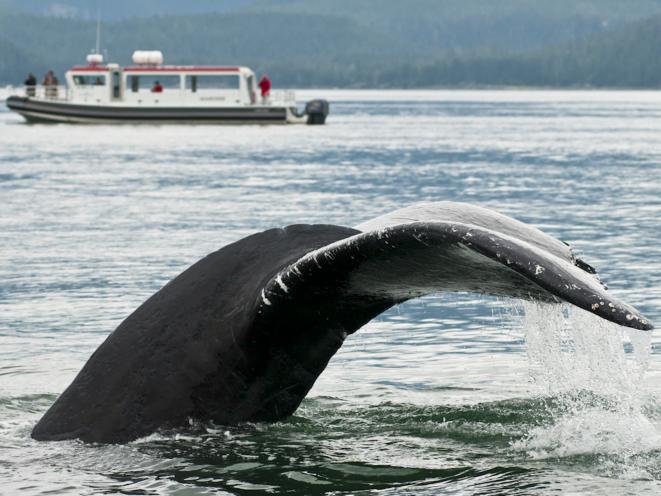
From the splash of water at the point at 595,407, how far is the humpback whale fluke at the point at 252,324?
3.13ft

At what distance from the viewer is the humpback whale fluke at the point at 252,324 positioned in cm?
421

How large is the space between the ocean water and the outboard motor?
33770 millimetres

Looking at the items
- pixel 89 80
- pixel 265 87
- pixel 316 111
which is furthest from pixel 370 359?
pixel 316 111

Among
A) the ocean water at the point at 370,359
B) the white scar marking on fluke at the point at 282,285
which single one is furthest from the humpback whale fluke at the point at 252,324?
the ocean water at the point at 370,359

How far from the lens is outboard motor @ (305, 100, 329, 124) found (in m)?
64.7

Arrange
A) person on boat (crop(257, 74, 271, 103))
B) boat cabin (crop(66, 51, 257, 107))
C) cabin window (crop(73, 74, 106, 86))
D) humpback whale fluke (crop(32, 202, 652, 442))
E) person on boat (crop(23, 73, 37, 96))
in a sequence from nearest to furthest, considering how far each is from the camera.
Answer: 1. humpback whale fluke (crop(32, 202, 652, 442))
2. boat cabin (crop(66, 51, 257, 107))
3. person on boat (crop(257, 74, 271, 103))
4. cabin window (crop(73, 74, 106, 86))
5. person on boat (crop(23, 73, 37, 96))

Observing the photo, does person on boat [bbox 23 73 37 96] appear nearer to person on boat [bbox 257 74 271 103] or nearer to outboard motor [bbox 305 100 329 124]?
person on boat [bbox 257 74 271 103]

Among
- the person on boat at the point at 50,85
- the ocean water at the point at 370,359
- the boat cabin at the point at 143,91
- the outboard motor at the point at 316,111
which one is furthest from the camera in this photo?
the outboard motor at the point at 316,111

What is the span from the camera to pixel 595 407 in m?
6.52

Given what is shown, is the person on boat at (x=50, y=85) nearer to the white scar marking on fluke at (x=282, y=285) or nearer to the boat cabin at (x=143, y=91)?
the boat cabin at (x=143, y=91)

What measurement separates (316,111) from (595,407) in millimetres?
58655

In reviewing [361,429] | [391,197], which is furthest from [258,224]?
[361,429]

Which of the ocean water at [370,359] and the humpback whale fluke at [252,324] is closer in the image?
the humpback whale fluke at [252,324]

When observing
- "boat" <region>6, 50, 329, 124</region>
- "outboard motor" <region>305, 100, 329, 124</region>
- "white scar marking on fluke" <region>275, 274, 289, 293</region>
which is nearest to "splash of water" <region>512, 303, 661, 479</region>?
"white scar marking on fluke" <region>275, 274, 289, 293</region>
